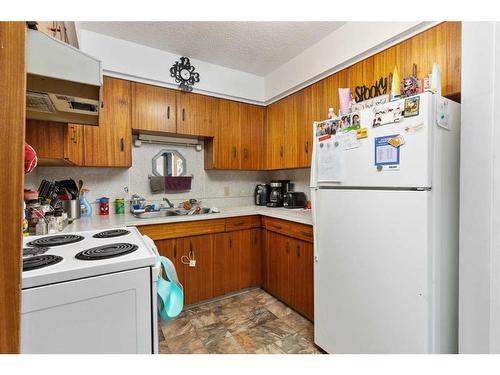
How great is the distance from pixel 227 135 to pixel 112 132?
112cm

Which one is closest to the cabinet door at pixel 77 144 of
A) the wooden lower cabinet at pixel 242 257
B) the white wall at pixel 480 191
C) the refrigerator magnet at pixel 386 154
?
the wooden lower cabinet at pixel 242 257

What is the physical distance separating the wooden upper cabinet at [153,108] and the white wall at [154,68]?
79 millimetres

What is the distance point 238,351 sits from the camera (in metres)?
1.67

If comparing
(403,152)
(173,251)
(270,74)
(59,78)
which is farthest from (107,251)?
(270,74)

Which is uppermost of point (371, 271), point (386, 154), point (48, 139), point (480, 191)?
point (48, 139)

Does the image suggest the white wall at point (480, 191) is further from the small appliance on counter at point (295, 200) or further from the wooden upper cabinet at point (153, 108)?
the wooden upper cabinet at point (153, 108)

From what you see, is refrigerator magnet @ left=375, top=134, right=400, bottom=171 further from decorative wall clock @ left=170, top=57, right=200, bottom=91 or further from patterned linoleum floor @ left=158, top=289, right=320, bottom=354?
decorative wall clock @ left=170, top=57, right=200, bottom=91

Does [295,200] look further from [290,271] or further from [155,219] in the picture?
[155,219]

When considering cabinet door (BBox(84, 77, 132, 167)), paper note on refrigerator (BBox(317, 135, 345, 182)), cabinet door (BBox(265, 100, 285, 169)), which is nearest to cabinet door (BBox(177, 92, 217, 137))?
cabinet door (BBox(84, 77, 132, 167))

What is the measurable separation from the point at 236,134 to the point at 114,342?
2.25 metres

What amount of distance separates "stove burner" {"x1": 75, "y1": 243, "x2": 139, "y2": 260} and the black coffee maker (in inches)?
76.0

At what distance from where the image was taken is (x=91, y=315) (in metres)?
0.83

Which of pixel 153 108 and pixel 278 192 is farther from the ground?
pixel 153 108

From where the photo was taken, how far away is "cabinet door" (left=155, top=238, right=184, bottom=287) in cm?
207
